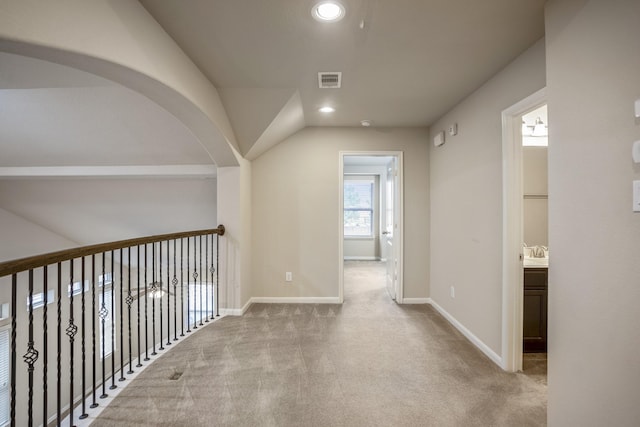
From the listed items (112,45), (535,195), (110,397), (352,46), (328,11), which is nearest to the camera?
(112,45)

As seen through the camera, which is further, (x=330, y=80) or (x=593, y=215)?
(x=330, y=80)

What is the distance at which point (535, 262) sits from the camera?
246 centimetres

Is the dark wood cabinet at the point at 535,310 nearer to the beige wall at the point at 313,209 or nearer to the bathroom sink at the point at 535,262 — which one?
the bathroom sink at the point at 535,262

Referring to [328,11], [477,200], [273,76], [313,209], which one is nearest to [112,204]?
[313,209]

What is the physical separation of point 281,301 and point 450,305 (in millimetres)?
2093

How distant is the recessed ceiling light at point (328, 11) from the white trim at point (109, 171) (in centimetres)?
251

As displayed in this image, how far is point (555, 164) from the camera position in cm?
151

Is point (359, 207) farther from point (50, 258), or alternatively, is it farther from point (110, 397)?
point (50, 258)

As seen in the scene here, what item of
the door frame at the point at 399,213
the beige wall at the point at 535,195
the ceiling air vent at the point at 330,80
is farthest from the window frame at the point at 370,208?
the ceiling air vent at the point at 330,80

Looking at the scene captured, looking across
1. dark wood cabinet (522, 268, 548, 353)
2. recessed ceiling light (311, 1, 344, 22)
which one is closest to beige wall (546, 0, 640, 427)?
dark wood cabinet (522, 268, 548, 353)

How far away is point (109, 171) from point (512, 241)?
15.3 feet

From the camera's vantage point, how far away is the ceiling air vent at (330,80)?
2.38m

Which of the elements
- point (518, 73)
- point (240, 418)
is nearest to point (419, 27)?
point (518, 73)

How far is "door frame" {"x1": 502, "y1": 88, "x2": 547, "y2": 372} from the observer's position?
7.21ft
